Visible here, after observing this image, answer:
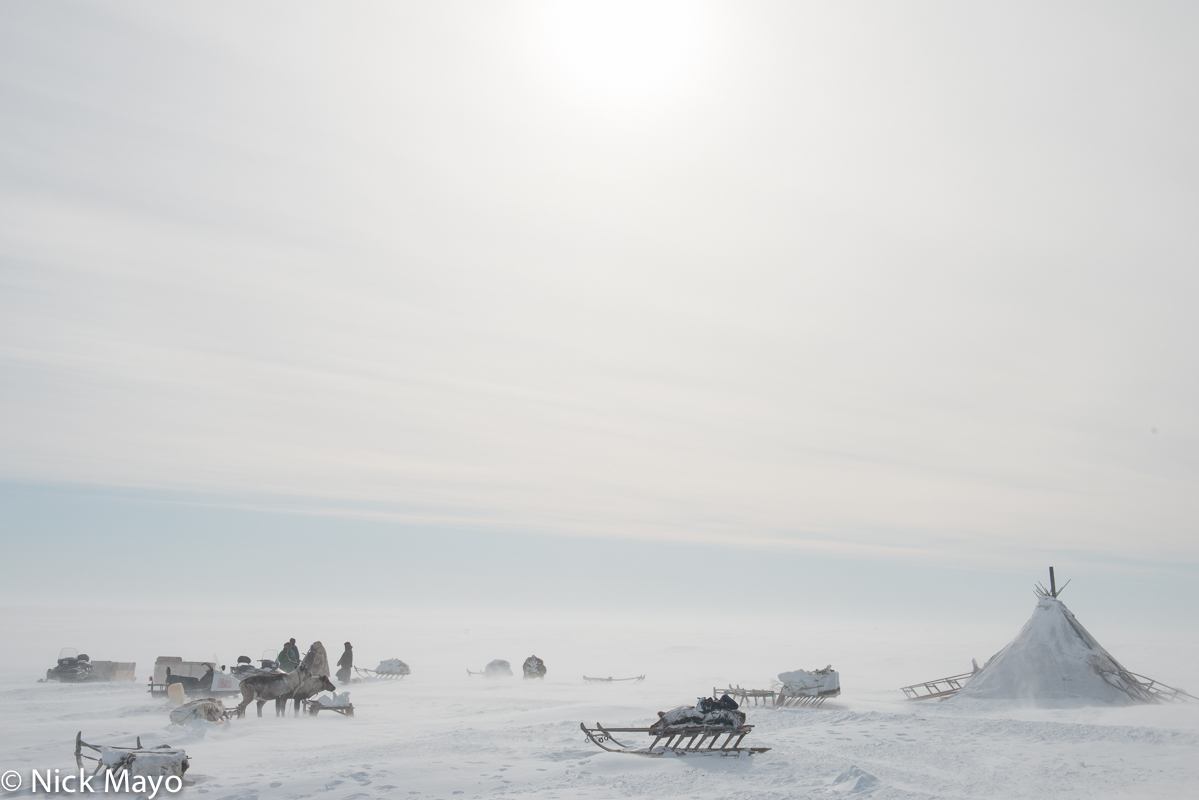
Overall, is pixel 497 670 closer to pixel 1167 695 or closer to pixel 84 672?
pixel 84 672

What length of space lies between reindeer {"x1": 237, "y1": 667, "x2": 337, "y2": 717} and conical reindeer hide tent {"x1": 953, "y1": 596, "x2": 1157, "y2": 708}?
1054 inches

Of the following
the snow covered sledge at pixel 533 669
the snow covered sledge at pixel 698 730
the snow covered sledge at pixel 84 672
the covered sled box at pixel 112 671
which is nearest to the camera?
the snow covered sledge at pixel 698 730

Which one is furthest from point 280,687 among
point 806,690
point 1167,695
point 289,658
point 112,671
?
point 1167,695

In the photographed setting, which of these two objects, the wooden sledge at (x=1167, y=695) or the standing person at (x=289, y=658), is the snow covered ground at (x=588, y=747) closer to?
the standing person at (x=289, y=658)

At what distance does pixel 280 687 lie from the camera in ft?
94.0

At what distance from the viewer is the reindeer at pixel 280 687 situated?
27855mm

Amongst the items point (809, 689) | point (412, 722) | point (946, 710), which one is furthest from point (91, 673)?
point (946, 710)

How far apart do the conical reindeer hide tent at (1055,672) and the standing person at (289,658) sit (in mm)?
28102

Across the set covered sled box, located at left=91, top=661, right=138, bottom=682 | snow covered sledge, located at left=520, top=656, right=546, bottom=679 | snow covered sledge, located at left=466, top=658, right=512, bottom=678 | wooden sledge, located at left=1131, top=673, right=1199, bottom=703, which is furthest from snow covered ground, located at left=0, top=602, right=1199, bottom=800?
snow covered sledge, located at left=466, top=658, right=512, bottom=678

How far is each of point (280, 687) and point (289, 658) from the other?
11.5ft

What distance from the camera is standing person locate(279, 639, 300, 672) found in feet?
103

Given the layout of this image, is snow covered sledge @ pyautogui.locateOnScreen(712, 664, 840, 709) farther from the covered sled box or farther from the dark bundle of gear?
the covered sled box

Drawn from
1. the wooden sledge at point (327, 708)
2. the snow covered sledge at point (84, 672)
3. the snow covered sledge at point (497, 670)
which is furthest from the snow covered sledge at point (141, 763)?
the snow covered sledge at point (497, 670)

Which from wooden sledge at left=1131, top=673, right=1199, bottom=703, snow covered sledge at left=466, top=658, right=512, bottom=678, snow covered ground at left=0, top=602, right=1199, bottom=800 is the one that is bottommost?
snow covered sledge at left=466, top=658, right=512, bottom=678
